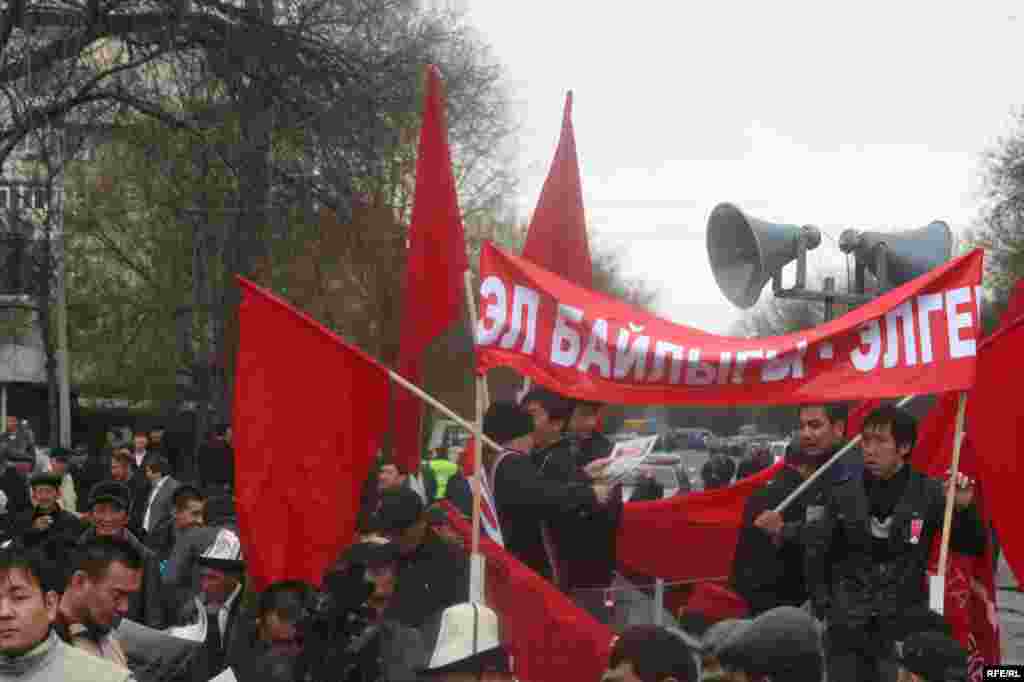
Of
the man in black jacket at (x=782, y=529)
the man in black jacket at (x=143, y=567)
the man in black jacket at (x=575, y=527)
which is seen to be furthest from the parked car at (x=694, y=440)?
the man in black jacket at (x=575, y=527)

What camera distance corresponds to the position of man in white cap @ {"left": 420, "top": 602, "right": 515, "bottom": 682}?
5402mm

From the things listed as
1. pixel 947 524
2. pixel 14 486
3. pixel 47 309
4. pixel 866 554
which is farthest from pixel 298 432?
pixel 47 309

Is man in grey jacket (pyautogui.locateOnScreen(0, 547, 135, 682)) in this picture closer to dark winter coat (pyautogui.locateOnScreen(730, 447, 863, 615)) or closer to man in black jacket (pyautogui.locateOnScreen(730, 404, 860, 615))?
man in black jacket (pyautogui.locateOnScreen(730, 404, 860, 615))

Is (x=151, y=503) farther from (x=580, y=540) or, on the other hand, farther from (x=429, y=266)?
(x=580, y=540)

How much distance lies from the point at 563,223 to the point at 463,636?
228 inches

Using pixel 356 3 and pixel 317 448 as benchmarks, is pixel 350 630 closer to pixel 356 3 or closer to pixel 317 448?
pixel 317 448

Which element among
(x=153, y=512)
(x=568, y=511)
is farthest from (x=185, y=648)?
(x=153, y=512)

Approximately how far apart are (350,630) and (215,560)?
247 cm

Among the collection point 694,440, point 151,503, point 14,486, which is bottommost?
point 694,440

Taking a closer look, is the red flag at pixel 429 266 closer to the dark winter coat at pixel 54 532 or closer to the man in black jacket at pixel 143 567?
the man in black jacket at pixel 143 567

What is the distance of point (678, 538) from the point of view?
9578 mm

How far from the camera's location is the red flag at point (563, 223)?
1108cm

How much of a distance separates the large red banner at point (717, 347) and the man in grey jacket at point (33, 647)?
117 inches

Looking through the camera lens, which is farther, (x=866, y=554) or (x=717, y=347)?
(x=717, y=347)
